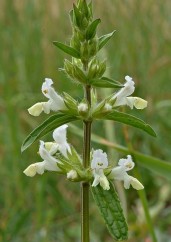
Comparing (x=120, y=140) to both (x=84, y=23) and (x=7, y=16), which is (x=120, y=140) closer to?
(x=7, y=16)

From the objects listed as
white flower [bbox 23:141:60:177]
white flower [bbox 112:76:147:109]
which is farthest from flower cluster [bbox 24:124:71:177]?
white flower [bbox 112:76:147:109]

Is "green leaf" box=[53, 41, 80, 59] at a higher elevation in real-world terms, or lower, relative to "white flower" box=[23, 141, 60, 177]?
higher

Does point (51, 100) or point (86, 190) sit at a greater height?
point (51, 100)

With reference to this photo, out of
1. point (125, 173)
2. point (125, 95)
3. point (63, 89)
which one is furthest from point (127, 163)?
point (63, 89)

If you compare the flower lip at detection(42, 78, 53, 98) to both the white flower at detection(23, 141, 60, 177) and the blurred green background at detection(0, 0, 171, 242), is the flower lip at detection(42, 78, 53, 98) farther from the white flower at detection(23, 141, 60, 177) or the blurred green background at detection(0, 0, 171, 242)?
the blurred green background at detection(0, 0, 171, 242)

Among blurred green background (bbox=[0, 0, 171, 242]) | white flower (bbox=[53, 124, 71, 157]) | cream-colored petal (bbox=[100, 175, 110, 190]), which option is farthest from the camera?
blurred green background (bbox=[0, 0, 171, 242])

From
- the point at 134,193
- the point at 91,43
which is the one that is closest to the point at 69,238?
the point at 134,193

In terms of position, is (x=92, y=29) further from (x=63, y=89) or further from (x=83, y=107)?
(x=63, y=89)
